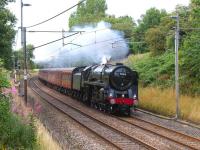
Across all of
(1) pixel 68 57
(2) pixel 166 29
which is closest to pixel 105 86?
(2) pixel 166 29

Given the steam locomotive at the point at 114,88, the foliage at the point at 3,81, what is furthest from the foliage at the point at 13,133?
the steam locomotive at the point at 114,88

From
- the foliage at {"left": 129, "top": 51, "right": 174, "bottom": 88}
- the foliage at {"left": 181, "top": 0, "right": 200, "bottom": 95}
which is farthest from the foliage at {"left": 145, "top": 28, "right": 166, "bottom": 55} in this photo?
the foliage at {"left": 181, "top": 0, "right": 200, "bottom": 95}

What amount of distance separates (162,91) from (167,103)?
4.53m

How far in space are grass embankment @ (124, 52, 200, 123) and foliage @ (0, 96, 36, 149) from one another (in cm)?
1300

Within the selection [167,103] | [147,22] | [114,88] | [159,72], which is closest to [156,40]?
[159,72]

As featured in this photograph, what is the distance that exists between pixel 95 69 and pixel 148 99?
13.7 ft

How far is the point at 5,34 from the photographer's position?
2628 centimetres

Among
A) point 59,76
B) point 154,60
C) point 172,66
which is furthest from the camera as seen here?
point 59,76

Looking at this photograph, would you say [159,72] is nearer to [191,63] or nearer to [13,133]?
[191,63]

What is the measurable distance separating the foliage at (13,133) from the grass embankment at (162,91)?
1300 cm

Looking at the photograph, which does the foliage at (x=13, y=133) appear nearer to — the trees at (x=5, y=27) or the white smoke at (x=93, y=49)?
the trees at (x=5, y=27)

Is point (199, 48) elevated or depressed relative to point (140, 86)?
elevated

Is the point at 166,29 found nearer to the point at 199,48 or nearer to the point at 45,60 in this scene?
the point at 199,48

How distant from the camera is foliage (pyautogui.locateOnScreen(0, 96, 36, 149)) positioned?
42.3 ft
